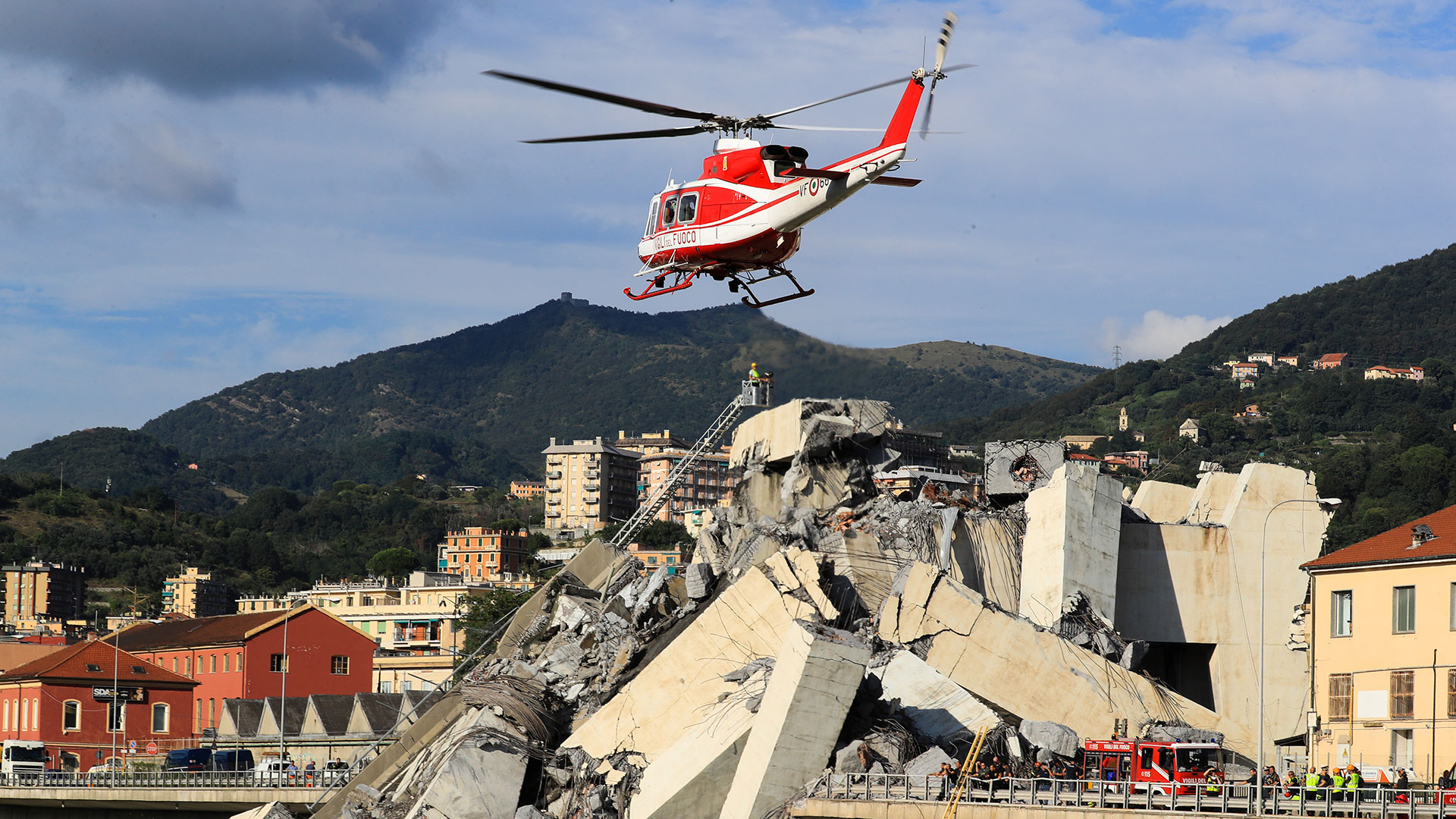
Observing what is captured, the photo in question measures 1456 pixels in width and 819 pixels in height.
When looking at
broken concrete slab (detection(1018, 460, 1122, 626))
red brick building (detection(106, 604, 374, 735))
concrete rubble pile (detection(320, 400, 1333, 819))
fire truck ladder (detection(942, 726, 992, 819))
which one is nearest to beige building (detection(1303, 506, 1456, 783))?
concrete rubble pile (detection(320, 400, 1333, 819))

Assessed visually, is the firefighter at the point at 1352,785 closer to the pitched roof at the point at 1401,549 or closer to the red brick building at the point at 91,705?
Answer: the pitched roof at the point at 1401,549

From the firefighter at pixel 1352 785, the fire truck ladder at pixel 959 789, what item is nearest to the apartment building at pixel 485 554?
the fire truck ladder at pixel 959 789

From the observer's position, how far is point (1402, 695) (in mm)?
38750

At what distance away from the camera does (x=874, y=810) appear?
108 feet

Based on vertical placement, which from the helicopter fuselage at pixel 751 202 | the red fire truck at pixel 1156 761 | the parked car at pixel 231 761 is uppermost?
the helicopter fuselage at pixel 751 202

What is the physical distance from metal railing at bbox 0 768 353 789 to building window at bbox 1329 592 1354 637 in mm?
29348

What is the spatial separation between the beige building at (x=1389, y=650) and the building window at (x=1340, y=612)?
19 millimetres

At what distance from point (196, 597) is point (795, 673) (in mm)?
148714

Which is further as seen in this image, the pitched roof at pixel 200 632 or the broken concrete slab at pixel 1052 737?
the pitched roof at pixel 200 632

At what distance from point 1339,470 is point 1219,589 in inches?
3723

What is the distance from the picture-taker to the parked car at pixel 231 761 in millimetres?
59925

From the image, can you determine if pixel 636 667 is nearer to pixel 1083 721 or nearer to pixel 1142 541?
pixel 1083 721

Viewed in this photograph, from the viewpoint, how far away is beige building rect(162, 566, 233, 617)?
172m

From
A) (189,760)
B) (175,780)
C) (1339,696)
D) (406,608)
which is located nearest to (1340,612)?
(1339,696)
